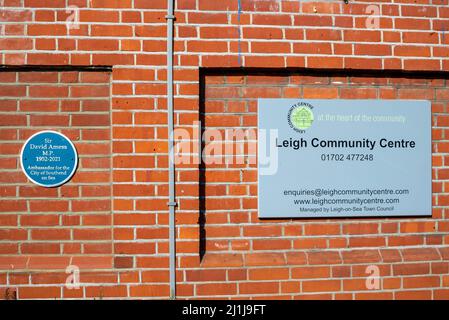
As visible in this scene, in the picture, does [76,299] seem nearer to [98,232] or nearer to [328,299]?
[98,232]

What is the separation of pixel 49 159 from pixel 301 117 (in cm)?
183

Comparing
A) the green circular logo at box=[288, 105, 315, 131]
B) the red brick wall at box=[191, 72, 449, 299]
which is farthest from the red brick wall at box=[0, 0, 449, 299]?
the green circular logo at box=[288, 105, 315, 131]

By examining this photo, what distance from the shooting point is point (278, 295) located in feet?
10.9

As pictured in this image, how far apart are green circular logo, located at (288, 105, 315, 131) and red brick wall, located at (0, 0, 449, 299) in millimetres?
126

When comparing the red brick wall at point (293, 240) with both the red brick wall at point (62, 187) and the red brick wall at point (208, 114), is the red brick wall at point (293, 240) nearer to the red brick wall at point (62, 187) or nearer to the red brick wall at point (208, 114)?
the red brick wall at point (208, 114)

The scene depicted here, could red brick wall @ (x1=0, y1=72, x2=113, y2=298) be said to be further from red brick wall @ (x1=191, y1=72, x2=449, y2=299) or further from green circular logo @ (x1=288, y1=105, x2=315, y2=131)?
green circular logo @ (x1=288, y1=105, x2=315, y2=131)

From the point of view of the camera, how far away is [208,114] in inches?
133

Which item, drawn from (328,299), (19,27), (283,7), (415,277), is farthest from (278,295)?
(19,27)

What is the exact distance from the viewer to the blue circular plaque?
129 inches

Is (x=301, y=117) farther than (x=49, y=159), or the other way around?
(x=301, y=117)

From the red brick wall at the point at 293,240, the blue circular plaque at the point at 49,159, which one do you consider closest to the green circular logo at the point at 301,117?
the red brick wall at the point at 293,240

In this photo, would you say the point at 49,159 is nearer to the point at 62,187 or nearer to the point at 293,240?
the point at 62,187

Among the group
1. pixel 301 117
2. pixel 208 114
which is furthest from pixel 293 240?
pixel 208 114

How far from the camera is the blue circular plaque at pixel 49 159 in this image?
3270 mm
